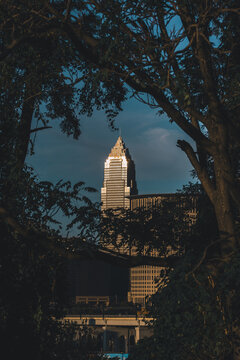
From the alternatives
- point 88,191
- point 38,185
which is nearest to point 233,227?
point 88,191

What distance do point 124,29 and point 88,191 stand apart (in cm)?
356

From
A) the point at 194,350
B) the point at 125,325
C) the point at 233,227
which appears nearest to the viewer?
the point at 194,350

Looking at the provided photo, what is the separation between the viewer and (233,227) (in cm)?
992

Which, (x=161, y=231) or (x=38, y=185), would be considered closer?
(x=38, y=185)

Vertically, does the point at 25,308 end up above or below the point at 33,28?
below

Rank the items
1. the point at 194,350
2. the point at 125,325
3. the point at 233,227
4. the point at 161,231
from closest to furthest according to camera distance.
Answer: the point at 194,350
the point at 233,227
the point at 161,231
the point at 125,325

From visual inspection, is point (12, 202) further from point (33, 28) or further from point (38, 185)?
point (33, 28)

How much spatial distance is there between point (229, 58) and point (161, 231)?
4567mm

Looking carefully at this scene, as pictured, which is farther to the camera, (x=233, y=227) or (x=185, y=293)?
(x=233, y=227)

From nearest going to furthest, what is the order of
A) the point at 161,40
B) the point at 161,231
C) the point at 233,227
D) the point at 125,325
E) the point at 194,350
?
the point at 194,350 < the point at 233,227 < the point at 161,40 < the point at 161,231 < the point at 125,325

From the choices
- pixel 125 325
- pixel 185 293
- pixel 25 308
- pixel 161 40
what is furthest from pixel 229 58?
pixel 125 325

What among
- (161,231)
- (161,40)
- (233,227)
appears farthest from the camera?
(161,231)

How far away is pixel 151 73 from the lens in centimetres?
1034

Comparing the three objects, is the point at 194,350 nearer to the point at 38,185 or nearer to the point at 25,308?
the point at 25,308
